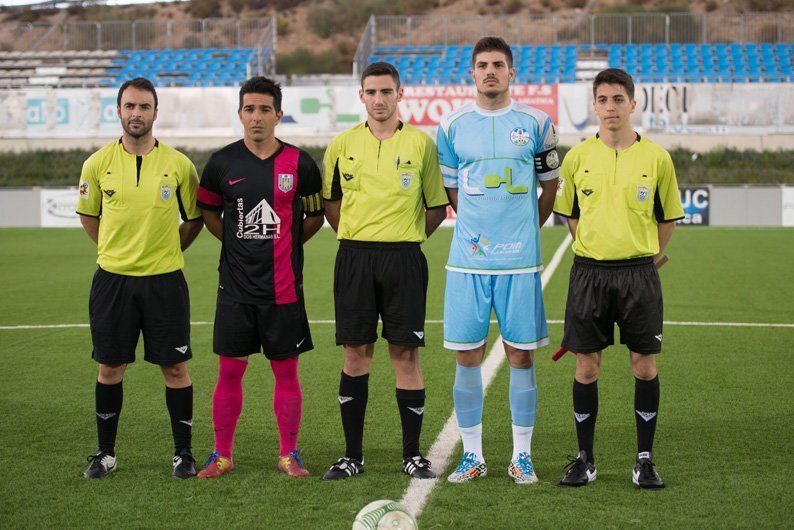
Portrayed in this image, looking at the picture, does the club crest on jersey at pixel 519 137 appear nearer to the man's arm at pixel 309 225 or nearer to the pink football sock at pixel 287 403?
the man's arm at pixel 309 225

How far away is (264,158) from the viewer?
4.85 metres

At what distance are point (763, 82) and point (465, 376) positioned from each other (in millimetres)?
30571

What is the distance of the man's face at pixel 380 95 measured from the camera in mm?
4746

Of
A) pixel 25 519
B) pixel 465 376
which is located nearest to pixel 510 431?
pixel 465 376

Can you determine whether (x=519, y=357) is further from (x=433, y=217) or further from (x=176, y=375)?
(x=176, y=375)

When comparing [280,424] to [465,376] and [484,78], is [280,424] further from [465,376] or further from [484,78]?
[484,78]

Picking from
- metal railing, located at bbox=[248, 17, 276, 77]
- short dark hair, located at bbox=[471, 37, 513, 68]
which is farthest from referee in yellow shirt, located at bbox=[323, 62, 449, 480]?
metal railing, located at bbox=[248, 17, 276, 77]

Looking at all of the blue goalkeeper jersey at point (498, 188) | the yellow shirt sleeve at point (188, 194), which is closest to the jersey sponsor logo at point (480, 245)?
the blue goalkeeper jersey at point (498, 188)

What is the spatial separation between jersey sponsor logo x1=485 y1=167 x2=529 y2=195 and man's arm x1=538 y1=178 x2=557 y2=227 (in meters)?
0.23

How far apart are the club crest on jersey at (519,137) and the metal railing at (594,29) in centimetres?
3470

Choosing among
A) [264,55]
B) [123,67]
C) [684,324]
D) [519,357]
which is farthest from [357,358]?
[123,67]

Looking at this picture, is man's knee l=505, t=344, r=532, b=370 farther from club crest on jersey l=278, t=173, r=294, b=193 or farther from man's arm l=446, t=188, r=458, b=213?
club crest on jersey l=278, t=173, r=294, b=193

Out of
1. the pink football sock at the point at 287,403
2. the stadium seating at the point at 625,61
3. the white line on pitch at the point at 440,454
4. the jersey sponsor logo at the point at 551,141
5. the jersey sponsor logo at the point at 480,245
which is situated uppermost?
the stadium seating at the point at 625,61

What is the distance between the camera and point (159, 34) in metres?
40.2
